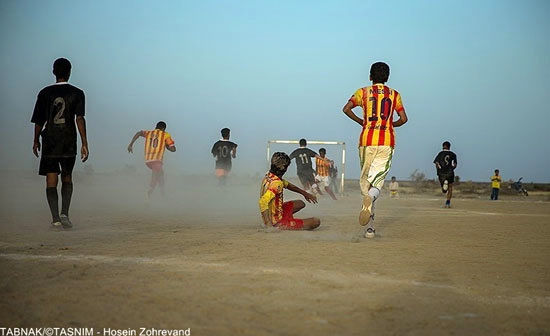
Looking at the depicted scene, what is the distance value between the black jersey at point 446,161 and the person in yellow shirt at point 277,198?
11.3 m

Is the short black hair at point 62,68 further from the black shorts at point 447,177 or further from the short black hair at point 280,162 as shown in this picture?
the black shorts at point 447,177

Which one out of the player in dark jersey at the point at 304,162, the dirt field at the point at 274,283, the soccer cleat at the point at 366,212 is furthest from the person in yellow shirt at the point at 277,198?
the player in dark jersey at the point at 304,162

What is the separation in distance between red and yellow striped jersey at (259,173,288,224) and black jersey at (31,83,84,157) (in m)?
2.75

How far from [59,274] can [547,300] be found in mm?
3482

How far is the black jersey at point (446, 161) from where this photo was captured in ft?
60.2

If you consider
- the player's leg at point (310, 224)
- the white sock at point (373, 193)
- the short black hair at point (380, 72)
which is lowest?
the player's leg at point (310, 224)

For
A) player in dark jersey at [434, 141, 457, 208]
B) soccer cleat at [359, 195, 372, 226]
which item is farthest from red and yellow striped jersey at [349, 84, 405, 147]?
player in dark jersey at [434, 141, 457, 208]

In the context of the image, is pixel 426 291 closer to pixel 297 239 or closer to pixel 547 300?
pixel 547 300

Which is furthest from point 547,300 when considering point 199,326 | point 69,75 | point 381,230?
point 69,75

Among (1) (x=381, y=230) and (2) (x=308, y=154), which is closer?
(1) (x=381, y=230)

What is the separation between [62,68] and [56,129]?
86 centimetres

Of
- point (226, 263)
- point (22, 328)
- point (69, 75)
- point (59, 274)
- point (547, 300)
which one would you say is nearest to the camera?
point (22, 328)

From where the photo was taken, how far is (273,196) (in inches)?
309

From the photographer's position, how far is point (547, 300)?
399 cm
